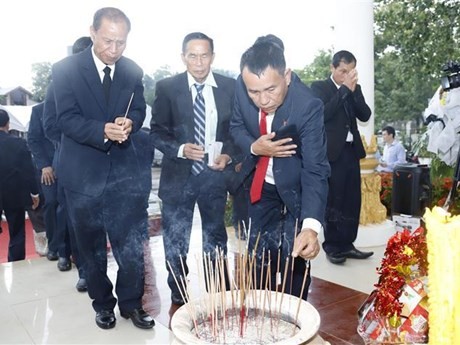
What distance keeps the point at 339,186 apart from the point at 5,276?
2.29 metres

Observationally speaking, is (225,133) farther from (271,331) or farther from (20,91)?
(271,331)

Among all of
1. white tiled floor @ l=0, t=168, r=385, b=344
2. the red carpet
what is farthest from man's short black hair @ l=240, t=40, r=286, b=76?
the red carpet

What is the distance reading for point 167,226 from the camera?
8.14 feet

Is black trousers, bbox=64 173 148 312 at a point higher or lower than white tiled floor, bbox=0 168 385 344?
higher

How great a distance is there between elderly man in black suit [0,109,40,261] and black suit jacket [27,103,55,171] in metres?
0.23

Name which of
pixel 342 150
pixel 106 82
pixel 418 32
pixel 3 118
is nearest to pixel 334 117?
pixel 342 150

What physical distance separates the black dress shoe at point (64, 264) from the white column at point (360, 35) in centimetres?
237

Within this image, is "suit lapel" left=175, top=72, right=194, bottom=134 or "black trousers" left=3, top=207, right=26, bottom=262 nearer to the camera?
"suit lapel" left=175, top=72, right=194, bottom=134

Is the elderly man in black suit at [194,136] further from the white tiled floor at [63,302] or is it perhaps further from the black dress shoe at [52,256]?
the black dress shoe at [52,256]

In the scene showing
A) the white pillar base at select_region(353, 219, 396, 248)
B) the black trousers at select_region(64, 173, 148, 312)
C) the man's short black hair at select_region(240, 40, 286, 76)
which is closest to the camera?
the man's short black hair at select_region(240, 40, 286, 76)

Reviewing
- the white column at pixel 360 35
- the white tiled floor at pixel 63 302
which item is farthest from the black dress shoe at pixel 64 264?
the white column at pixel 360 35

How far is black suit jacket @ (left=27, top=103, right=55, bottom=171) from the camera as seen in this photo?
2.81 m

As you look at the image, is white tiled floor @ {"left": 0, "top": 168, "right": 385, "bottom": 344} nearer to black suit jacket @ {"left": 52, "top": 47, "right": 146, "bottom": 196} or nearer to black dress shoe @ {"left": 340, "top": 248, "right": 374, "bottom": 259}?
black dress shoe @ {"left": 340, "top": 248, "right": 374, "bottom": 259}

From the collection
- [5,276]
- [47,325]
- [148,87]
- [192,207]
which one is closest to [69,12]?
[148,87]
